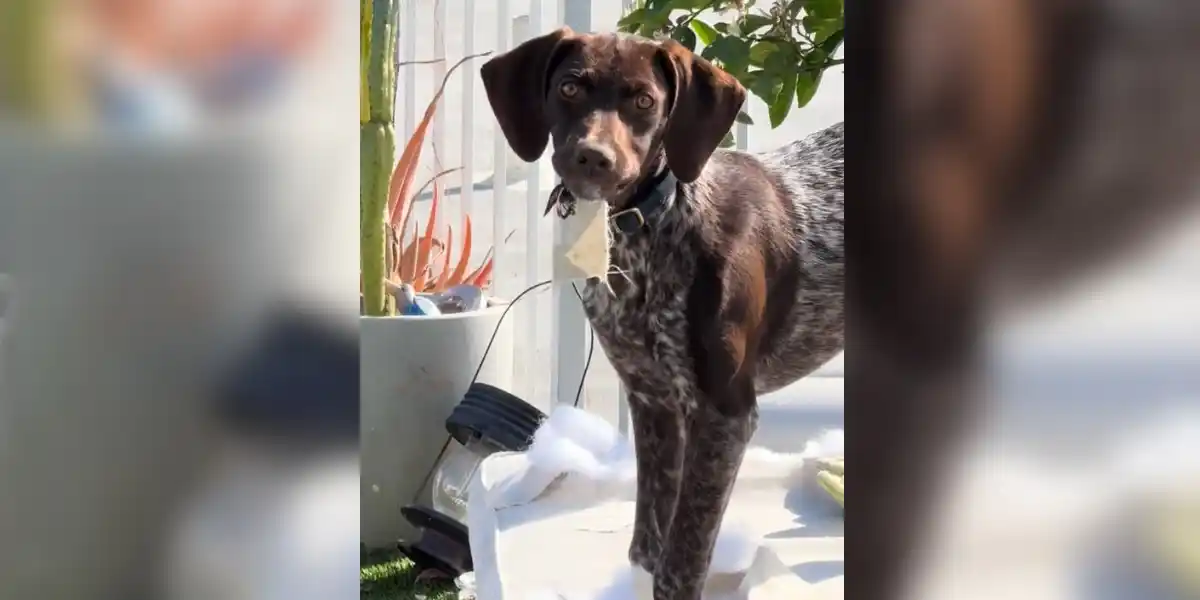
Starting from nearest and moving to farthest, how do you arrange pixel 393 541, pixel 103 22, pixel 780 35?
pixel 103 22 < pixel 780 35 < pixel 393 541

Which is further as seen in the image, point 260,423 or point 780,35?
point 780,35

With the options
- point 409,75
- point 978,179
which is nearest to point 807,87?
point 978,179

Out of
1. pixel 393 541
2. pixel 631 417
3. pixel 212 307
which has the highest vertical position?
pixel 212 307

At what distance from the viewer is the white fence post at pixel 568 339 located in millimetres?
779

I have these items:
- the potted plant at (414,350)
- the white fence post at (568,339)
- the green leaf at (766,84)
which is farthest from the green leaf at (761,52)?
the potted plant at (414,350)

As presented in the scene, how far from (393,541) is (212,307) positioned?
0.55 meters

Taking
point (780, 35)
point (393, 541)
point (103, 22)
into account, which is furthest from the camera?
point (393, 541)

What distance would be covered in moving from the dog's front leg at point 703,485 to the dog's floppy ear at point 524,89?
224mm

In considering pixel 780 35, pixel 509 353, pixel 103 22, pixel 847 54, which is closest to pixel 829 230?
pixel 780 35

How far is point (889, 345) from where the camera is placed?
1.69 feet

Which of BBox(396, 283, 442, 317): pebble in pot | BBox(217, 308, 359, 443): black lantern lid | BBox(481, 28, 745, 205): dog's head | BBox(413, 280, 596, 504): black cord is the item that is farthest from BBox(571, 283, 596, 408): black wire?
BBox(217, 308, 359, 443): black lantern lid

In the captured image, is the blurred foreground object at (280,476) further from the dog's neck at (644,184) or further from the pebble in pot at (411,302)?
the pebble in pot at (411,302)

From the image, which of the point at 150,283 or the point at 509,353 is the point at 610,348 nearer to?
the point at 509,353

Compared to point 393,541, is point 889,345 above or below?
above
